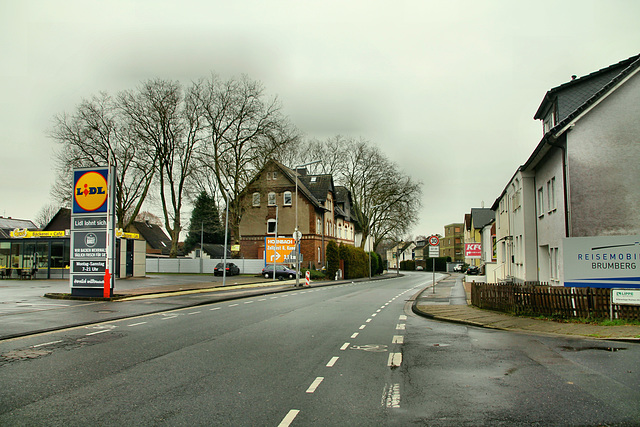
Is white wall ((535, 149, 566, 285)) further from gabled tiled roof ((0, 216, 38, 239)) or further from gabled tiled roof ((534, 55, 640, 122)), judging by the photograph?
gabled tiled roof ((0, 216, 38, 239))

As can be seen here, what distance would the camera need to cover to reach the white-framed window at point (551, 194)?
18.8 m

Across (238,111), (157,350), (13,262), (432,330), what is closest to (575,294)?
(432,330)

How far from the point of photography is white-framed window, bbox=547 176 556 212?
61.7ft

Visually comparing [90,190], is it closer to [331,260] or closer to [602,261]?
[602,261]

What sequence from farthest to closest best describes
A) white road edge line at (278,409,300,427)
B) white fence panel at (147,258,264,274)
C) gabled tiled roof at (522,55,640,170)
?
white fence panel at (147,258,264,274) → gabled tiled roof at (522,55,640,170) → white road edge line at (278,409,300,427)

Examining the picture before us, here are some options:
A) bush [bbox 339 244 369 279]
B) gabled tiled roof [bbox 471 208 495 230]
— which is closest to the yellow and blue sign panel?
bush [bbox 339 244 369 279]

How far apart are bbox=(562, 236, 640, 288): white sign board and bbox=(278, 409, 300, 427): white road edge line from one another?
1135 centimetres

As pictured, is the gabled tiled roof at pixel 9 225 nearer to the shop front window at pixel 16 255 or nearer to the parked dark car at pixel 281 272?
the shop front window at pixel 16 255

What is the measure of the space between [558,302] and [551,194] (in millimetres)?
6537

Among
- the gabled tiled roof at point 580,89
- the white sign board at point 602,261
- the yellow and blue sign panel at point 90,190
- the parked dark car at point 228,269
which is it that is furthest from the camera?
the parked dark car at point 228,269

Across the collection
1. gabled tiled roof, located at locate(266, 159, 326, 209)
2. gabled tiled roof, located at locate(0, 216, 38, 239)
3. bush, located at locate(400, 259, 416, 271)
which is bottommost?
bush, located at locate(400, 259, 416, 271)

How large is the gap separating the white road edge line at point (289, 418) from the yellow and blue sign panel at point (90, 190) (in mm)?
17410

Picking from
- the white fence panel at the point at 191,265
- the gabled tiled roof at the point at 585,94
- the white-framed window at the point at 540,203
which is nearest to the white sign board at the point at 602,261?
the gabled tiled roof at the point at 585,94

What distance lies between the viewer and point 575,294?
547 inches
